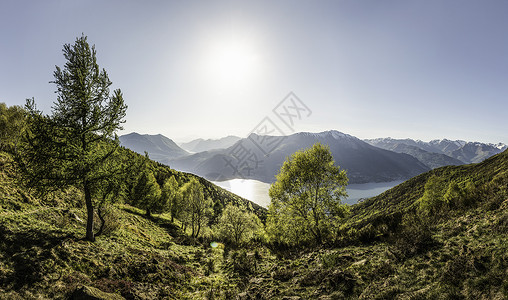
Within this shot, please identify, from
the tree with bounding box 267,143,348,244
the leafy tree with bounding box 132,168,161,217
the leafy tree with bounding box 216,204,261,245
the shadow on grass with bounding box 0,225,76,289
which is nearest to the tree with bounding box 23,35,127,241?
the shadow on grass with bounding box 0,225,76,289

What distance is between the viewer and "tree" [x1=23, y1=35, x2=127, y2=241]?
1252 centimetres

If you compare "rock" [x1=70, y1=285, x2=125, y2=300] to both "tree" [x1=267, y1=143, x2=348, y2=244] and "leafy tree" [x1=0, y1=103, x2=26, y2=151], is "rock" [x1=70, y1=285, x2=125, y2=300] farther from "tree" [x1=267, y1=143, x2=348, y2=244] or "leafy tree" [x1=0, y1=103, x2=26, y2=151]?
"leafy tree" [x1=0, y1=103, x2=26, y2=151]

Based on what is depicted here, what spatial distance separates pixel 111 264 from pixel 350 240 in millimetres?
17348

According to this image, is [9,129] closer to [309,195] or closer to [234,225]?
[234,225]

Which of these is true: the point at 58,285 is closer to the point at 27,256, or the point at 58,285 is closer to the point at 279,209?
the point at 27,256

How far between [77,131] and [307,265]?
18.8m

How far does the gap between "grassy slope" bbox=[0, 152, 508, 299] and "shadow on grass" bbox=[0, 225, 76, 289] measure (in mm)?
38

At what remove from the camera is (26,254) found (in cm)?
975

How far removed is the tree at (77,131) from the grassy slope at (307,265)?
357cm

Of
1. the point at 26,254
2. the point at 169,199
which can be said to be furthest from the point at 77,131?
the point at 169,199

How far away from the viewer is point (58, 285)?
903 centimetres

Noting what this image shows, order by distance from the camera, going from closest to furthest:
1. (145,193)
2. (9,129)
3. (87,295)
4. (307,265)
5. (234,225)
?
(87,295) < (307,265) < (9,129) < (234,225) < (145,193)

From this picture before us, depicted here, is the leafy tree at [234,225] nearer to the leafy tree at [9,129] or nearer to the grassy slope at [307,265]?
the grassy slope at [307,265]

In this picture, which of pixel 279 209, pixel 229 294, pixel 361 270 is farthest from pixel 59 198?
pixel 361 270
